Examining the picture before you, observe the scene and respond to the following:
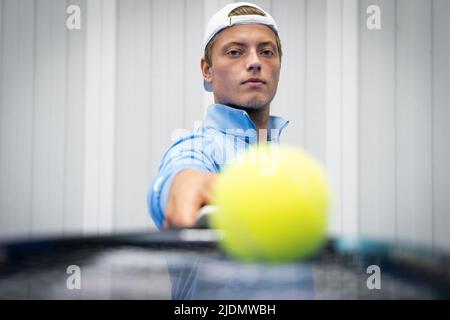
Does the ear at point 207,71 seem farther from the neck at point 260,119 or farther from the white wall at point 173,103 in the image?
the white wall at point 173,103

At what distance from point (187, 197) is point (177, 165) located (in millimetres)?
96

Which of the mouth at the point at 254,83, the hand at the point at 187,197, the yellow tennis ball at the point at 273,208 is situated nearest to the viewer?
the yellow tennis ball at the point at 273,208

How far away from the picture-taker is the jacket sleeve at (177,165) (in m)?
0.58

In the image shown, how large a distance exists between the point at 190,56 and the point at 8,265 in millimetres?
1194

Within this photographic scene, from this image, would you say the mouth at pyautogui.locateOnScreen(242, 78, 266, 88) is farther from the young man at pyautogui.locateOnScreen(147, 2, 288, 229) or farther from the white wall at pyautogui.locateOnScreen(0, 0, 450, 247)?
the white wall at pyautogui.locateOnScreen(0, 0, 450, 247)

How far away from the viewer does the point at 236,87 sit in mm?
826

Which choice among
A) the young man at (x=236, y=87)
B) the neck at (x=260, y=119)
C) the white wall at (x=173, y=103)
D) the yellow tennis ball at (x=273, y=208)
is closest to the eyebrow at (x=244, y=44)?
the young man at (x=236, y=87)

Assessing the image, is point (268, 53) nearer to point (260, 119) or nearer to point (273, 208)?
point (260, 119)

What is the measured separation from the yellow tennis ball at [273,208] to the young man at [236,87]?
251 millimetres

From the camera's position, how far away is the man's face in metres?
0.81

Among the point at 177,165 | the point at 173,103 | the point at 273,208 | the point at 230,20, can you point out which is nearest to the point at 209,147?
the point at 177,165

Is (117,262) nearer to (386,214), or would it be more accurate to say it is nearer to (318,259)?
(318,259)

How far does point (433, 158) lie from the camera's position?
1.59m
